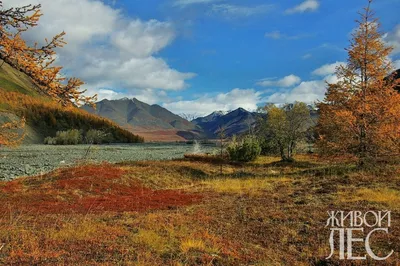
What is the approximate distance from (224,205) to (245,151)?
23.0m

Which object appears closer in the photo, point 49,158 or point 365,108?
point 365,108

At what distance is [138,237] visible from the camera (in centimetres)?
788

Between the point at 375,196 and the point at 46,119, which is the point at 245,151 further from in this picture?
the point at 46,119

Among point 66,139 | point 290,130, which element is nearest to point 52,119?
point 66,139

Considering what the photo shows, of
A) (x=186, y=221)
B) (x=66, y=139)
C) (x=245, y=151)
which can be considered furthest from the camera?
(x=66, y=139)

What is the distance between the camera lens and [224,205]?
1380cm

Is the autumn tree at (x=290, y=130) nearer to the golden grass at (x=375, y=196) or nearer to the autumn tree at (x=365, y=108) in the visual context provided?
the autumn tree at (x=365, y=108)

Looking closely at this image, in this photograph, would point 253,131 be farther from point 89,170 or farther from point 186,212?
point 186,212

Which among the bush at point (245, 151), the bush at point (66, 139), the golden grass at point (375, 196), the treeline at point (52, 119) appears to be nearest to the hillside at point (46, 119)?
the treeline at point (52, 119)

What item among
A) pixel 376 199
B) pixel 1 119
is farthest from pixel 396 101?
pixel 1 119

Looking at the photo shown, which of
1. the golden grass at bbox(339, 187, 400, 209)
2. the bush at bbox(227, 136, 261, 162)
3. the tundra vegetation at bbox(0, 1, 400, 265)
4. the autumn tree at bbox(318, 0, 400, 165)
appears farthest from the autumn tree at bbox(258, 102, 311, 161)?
the golden grass at bbox(339, 187, 400, 209)

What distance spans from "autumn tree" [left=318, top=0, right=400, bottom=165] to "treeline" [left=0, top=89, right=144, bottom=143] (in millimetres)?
103456

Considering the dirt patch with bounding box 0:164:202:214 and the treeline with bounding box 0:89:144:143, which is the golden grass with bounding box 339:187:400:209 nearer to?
the dirt patch with bounding box 0:164:202:214

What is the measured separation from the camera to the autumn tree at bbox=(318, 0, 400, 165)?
19.4 metres
